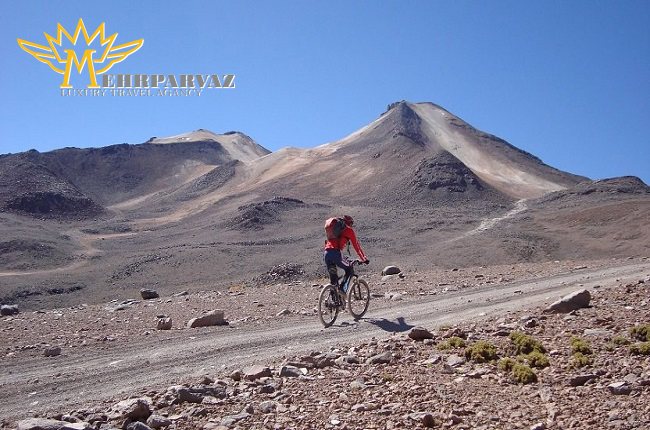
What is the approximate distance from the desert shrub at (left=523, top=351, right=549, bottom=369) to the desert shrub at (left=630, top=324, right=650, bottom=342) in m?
1.37

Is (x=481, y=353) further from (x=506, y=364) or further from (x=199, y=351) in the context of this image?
(x=199, y=351)

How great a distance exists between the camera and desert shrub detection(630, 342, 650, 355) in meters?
6.54

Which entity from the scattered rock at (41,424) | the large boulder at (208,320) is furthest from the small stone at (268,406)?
the large boulder at (208,320)

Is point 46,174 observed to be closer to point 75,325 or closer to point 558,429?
point 75,325

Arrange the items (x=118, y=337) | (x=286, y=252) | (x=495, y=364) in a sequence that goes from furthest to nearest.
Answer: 1. (x=286, y=252)
2. (x=118, y=337)
3. (x=495, y=364)

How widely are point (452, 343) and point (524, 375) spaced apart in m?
1.67

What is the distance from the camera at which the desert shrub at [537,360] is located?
21.9ft

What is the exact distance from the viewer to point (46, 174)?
87.8 m

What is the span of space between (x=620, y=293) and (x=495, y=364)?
5.63 metres

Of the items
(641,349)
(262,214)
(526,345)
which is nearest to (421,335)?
(526,345)

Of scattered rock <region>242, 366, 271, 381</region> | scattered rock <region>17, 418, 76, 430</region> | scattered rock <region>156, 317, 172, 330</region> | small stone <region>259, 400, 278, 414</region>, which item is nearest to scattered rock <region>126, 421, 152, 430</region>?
scattered rock <region>17, 418, 76, 430</region>

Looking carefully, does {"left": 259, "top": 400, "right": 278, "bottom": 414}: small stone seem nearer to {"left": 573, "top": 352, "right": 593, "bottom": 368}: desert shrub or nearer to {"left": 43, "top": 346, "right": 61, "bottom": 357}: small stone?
{"left": 573, "top": 352, "right": 593, "bottom": 368}: desert shrub

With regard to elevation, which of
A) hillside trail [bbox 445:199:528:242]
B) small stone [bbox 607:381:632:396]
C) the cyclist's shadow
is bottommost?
small stone [bbox 607:381:632:396]

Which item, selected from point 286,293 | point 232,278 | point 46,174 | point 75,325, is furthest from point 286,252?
point 46,174
